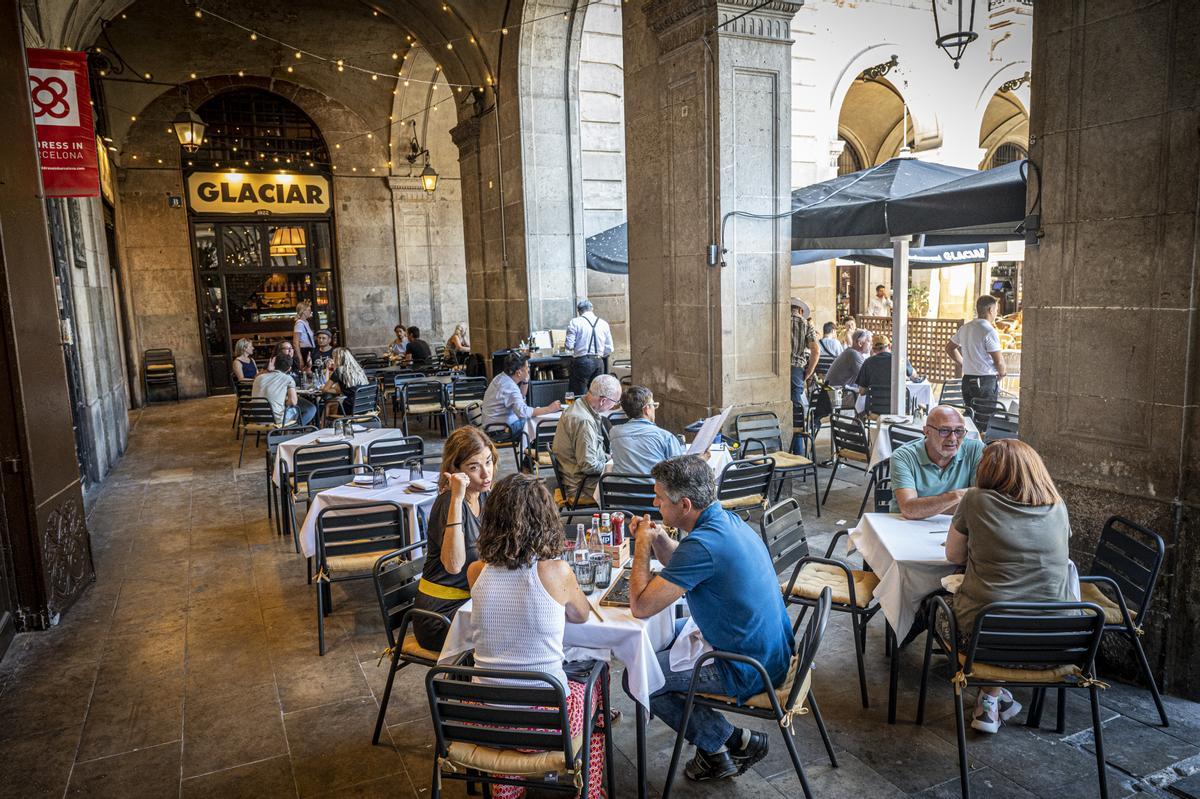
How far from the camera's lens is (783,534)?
4.18 m

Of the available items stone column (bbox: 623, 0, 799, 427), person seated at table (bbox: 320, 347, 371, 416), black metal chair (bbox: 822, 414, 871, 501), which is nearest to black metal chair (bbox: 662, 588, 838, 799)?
black metal chair (bbox: 822, 414, 871, 501)

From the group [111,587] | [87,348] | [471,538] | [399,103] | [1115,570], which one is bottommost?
[111,587]

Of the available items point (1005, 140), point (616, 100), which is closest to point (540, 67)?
point (616, 100)

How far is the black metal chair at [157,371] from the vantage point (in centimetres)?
1544

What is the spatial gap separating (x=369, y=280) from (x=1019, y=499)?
1599 centimetres

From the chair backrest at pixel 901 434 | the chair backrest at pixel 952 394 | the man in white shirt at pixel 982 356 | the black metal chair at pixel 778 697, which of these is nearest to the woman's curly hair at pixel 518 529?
the black metal chair at pixel 778 697

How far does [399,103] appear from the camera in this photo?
55.6ft

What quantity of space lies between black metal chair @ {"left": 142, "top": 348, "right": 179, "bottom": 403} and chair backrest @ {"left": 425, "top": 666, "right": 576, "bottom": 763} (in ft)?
49.2

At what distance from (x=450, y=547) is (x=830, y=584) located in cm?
192

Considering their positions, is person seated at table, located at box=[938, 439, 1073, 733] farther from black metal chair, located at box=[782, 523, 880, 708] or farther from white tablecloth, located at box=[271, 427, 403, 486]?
white tablecloth, located at box=[271, 427, 403, 486]

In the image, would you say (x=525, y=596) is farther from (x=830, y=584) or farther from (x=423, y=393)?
(x=423, y=393)

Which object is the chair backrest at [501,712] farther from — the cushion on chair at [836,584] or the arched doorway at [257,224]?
the arched doorway at [257,224]

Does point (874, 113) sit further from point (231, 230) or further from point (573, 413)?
point (573, 413)

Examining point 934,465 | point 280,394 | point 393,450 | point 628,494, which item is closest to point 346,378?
point 280,394
